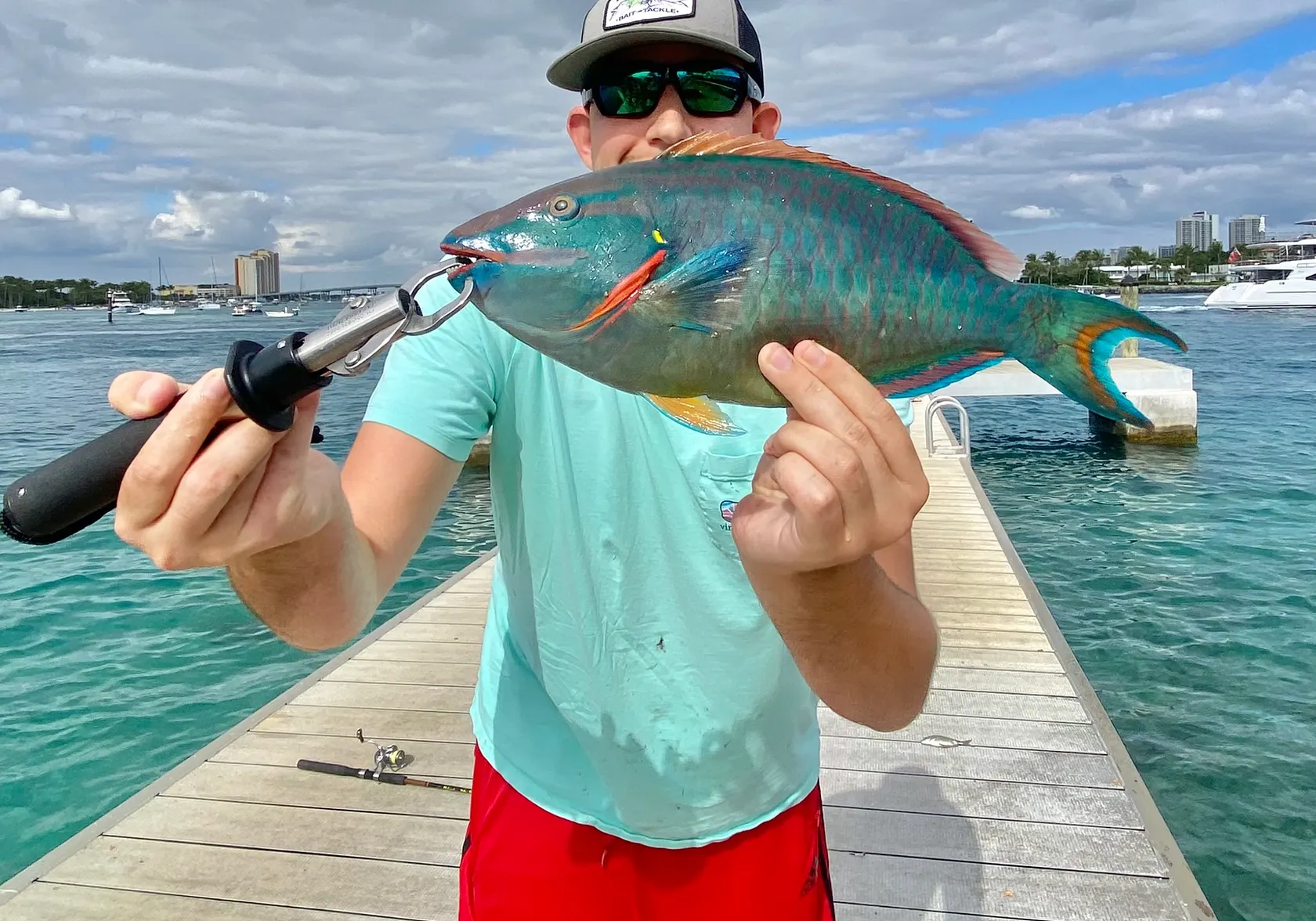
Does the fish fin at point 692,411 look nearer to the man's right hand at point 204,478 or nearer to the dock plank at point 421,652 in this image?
the man's right hand at point 204,478

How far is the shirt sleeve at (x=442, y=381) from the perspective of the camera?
1936mm

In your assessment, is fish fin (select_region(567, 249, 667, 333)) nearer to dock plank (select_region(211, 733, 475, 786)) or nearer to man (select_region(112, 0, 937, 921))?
man (select_region(112, 0, 937, 921))

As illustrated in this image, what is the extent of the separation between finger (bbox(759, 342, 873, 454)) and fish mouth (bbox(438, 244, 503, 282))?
48 centimetres

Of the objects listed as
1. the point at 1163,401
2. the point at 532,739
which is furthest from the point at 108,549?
the point at 1163,401

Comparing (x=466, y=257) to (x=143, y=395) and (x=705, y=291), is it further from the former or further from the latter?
(x=143, y=395)

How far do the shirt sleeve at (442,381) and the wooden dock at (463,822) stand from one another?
8.75 ft

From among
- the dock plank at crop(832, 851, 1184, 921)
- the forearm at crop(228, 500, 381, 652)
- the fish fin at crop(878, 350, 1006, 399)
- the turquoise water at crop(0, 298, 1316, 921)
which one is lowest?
the turquoise water at crop(0, 298, 1316, 921)

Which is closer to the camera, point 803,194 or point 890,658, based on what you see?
point 803,194

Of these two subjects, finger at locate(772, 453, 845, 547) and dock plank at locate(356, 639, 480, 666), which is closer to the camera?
finger at locate(772, 453, 845, 547)

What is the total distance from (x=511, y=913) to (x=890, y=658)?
1013 mm

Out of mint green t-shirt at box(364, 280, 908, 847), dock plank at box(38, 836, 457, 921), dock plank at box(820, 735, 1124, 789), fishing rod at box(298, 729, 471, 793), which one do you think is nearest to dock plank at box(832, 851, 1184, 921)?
dock plank at box(820, 735, 1124, 789)

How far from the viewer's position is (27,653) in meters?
10.3

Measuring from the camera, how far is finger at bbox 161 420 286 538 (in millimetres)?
1189

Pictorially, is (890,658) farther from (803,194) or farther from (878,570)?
(803,194)
